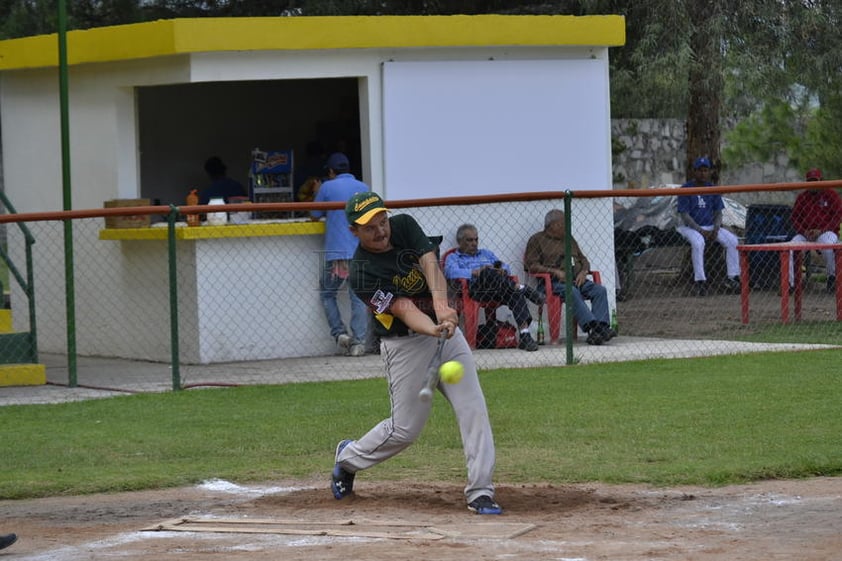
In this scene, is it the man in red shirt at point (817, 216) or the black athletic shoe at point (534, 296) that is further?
the man in red shirt at point (817, 216)

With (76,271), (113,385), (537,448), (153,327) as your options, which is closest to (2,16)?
(76,271)

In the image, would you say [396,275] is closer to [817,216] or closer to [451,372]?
[451,372]

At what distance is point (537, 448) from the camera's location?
32.0 feet

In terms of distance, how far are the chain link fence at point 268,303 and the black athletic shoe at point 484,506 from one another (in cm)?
560

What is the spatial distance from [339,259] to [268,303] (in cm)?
82

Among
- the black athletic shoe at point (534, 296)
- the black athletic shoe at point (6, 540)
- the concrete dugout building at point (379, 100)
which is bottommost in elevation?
the black athletic shoe at point (6, 540)

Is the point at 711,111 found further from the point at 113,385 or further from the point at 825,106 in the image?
the point at 113,385

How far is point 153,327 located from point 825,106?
48.8ft

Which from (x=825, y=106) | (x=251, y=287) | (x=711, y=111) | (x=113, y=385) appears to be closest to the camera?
(x=113, y=385)

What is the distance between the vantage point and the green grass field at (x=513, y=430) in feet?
29.5

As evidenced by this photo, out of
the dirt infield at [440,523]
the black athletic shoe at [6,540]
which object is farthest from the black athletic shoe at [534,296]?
the black athletic shoe at [6,540]

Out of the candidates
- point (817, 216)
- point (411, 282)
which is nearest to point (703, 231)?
point (817, 216)

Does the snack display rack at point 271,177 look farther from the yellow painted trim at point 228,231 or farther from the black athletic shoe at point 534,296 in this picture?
the black athletic shoe at point 534,296

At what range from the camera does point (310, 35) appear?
48.6 feet
